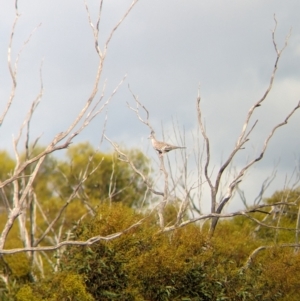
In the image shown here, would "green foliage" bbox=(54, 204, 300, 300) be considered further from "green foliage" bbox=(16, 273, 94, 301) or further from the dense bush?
"green foliage" bbox=(16, 273, 94, 301)

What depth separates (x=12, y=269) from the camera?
15961mm

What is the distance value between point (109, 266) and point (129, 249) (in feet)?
1.40

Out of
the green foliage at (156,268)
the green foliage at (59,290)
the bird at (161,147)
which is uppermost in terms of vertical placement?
the bird at (161,147)

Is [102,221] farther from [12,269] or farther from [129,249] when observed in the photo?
[12,269]

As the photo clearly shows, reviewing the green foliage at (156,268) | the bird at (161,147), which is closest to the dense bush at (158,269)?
the green foliage at (156,268)

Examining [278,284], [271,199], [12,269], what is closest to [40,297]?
[278,284]

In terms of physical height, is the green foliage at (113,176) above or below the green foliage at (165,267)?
above

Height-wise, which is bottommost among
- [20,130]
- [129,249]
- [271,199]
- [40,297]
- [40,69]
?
[40,297]

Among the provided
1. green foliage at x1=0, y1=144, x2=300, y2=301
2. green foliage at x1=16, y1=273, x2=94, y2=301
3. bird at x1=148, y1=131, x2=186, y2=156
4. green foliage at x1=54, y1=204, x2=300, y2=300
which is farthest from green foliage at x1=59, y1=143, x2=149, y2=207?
green foliage at x1=16, y1=273, x2=94, y2=301

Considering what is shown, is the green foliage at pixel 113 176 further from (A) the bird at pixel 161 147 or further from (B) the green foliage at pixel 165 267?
(A) the bird at pixel 161 147

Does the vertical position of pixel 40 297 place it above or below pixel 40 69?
below

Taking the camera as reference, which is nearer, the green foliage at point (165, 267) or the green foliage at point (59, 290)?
the green foliage at point (59, 290)

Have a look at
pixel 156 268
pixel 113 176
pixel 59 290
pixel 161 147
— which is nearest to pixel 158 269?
pixel 156 268

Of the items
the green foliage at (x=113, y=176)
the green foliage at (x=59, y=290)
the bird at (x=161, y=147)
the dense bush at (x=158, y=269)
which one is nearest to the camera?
the green foliage at (x=59, y=290)
